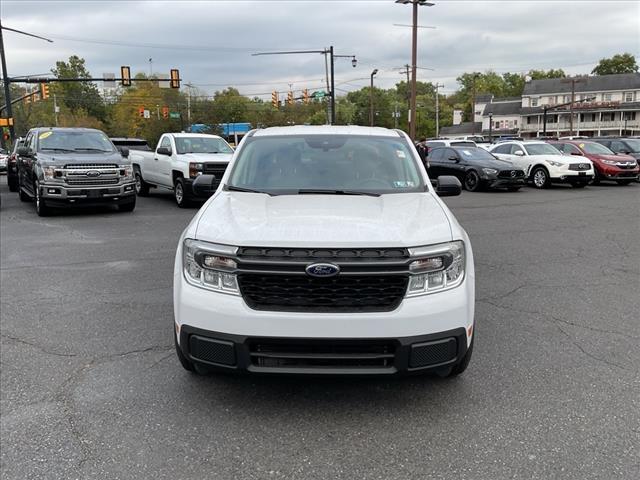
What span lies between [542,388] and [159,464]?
2.52 meters

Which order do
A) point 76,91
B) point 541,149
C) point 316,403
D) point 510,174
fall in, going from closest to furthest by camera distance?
point 316,403 → point 510,174 → point 541,149 → point 76,91

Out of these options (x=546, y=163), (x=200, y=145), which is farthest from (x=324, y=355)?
(x=546, y=163)

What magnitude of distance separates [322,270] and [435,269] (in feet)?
2.23

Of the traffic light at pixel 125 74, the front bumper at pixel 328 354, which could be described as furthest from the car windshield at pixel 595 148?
the traffic light at pixel 125 74

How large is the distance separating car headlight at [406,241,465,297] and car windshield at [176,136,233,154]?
12086 mm

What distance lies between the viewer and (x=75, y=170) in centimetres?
1200

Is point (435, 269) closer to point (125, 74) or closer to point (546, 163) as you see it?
point (546, 163)

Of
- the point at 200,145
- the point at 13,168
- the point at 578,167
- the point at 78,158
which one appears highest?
the point at 200,145

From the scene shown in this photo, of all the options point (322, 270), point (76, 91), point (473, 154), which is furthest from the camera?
point (76, 91)

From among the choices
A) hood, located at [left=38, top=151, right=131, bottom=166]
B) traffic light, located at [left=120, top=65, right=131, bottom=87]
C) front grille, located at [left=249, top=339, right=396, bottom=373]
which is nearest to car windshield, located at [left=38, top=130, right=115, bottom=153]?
hood, located at [left=38, top=151, right=131, bottom=166]

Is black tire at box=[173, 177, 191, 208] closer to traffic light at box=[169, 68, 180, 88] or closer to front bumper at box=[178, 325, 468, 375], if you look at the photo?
front bumper at box=[178, 325, 468, 375]

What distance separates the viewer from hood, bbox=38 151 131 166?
12016 millimetres

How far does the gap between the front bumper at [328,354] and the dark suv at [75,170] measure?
1010cm

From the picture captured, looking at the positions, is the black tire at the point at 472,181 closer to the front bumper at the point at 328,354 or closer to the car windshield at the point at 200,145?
the car windshield at the point at 200,145
